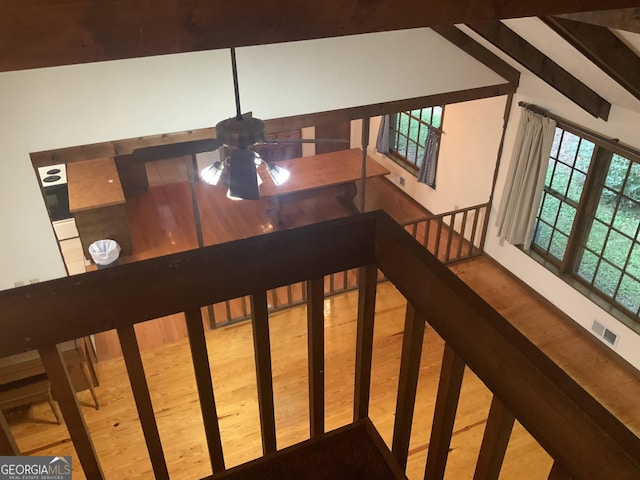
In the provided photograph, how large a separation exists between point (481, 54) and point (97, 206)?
13.9 ft

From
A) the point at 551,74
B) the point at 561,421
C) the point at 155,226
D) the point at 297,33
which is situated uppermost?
the point at 297,33

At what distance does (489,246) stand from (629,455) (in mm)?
5569

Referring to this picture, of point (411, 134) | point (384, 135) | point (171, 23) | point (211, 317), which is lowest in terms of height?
point (211, 317)

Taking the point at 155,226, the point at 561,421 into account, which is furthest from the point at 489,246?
the point at 561,421

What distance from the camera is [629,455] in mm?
667

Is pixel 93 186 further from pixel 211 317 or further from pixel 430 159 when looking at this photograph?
pixel 430 159

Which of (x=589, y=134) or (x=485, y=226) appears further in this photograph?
(x=485, y=226)

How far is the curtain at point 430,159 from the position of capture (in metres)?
6.50

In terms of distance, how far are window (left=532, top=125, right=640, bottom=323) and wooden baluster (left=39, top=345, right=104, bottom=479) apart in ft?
→ 14.0

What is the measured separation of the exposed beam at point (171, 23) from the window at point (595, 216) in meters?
4.10

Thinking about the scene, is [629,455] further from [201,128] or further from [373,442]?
[201,128]

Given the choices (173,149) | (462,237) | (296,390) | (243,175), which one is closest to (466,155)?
(462,237)

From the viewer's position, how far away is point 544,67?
14.8ft

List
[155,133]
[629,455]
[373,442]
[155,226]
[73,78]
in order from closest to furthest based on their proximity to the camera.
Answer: [629,455]
[373,442]
[73,78]
[155,133]
[155,226]
